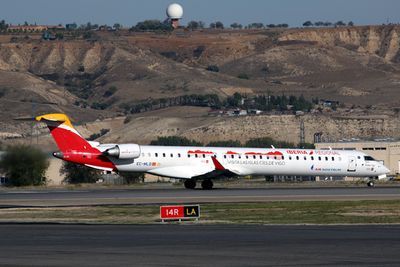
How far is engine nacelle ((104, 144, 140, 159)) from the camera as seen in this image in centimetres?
7412

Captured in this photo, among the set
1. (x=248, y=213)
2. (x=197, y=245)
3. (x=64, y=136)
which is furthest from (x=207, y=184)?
(x=197, y=245)

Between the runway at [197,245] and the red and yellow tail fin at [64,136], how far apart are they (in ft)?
97.3

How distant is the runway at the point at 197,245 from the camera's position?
30.4 meters

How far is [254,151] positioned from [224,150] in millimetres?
2225

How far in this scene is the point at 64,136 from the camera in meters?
74.1

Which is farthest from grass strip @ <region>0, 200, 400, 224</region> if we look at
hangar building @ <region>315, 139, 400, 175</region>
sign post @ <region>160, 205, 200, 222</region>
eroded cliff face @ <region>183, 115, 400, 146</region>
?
eroded cliff face @ <region>183, 115, 400, 146</region>

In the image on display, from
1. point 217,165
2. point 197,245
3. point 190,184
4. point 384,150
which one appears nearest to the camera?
point 197,245

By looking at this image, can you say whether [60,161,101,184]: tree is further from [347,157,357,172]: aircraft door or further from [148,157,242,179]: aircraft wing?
[347,157,357,172]: aircraft door

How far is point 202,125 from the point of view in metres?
177

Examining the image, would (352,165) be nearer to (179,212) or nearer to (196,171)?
(196,171)

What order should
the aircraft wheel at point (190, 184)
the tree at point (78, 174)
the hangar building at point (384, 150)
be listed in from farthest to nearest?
the hangar building at point (384, 150) < the tree at point (78, 174) < the aircraft wheel at point (190, 184)

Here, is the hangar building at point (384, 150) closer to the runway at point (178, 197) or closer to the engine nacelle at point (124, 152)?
the runway at point (178, 197)

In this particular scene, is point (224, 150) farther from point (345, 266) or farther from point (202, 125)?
point (202, 125)

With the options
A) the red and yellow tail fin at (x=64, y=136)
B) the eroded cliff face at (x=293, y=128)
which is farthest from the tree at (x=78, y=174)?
the eroded cliff face at (x=293, y=128)
